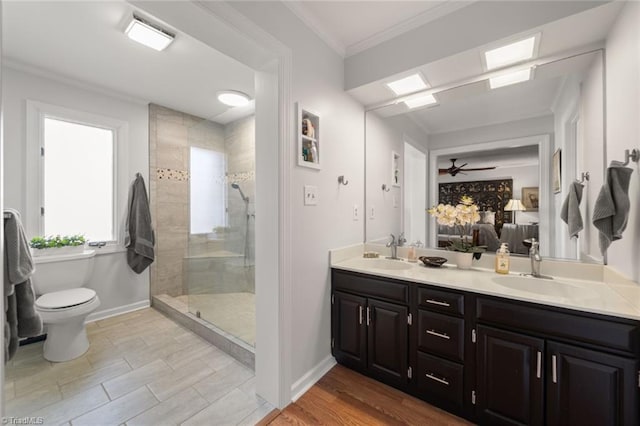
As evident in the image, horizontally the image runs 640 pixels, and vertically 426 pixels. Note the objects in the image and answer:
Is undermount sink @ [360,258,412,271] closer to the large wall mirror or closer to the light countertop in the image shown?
the light countertop

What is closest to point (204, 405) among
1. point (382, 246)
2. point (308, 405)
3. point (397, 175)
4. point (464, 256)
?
point (308, 405)

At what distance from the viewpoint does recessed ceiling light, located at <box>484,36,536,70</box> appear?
5.26 feet

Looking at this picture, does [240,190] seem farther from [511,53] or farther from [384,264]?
[511,53]

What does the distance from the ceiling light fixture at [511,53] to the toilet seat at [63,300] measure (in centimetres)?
355

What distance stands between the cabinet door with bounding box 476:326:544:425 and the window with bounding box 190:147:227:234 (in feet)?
8.87

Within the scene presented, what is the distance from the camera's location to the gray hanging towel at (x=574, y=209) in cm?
159

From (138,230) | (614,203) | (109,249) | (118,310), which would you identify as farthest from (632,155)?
(118,310)

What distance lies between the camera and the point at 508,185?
1.86 meters

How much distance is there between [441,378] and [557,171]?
1500 millimetres

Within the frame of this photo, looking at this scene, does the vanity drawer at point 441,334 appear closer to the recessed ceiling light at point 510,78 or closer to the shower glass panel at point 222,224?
the shower glass panel at point 222,224

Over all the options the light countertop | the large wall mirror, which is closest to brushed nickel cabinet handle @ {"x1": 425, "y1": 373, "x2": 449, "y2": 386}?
the light countertop

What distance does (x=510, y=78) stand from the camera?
1.81 meters

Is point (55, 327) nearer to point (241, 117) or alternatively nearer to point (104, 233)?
point (104, 233)

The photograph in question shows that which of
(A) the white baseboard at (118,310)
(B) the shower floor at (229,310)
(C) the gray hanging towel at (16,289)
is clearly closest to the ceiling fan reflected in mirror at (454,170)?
(B) the shower floor at (229,310)
